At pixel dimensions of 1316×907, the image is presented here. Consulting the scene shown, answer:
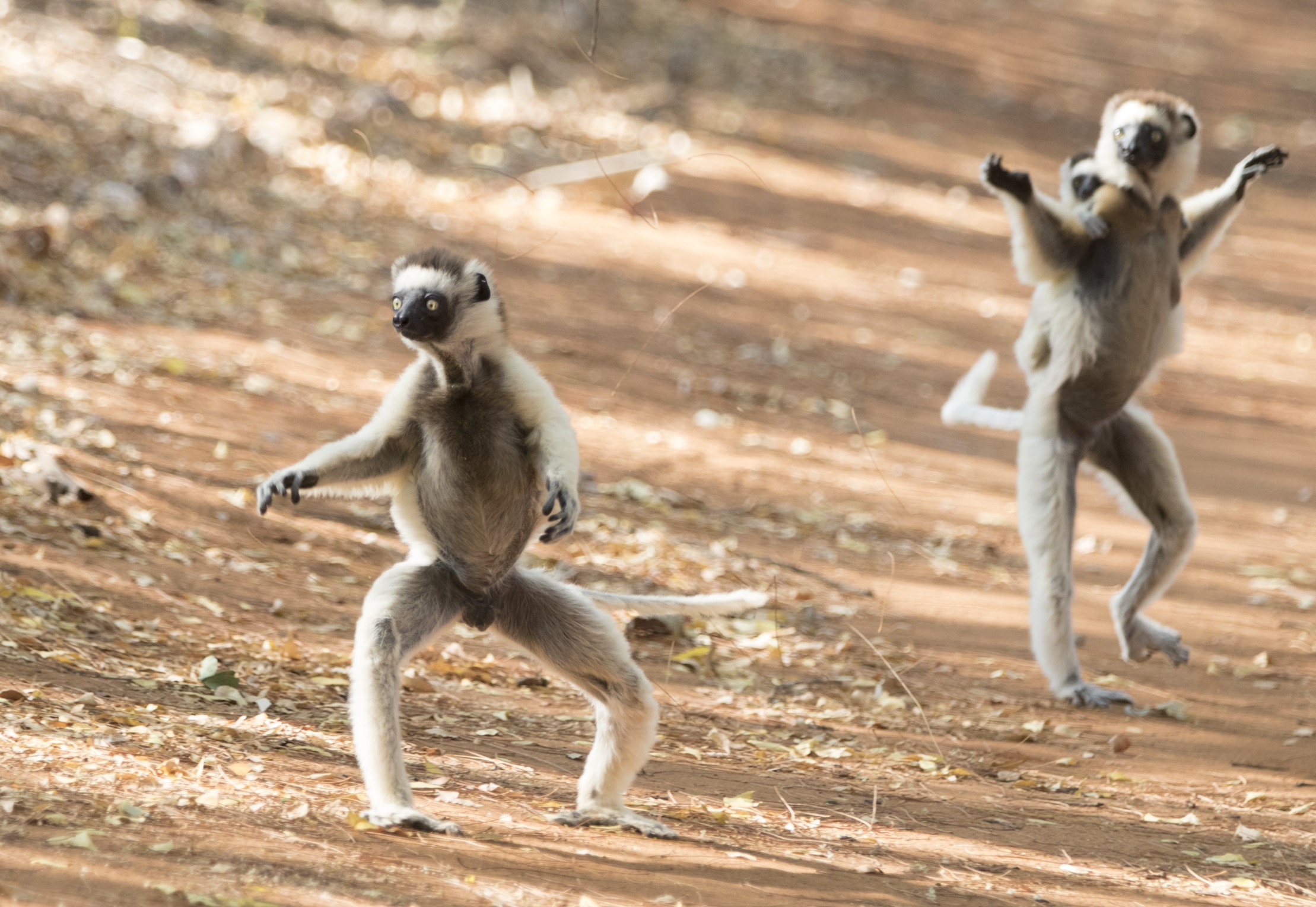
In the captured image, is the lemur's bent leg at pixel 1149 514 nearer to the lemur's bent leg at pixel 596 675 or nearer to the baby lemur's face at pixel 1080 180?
the baby lemur's face at pixel 1080 180

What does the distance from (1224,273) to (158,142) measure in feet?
40.9

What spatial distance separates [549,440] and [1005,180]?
106 inches

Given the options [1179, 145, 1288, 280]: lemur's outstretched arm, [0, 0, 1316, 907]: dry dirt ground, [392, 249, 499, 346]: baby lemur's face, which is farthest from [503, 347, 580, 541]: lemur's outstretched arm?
[1179, 145, 1288, 280]: lemur's outstretched arm

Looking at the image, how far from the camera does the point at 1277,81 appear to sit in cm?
2498

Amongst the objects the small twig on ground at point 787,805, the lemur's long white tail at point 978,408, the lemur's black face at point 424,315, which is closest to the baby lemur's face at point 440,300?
the lemur's black face at point 424,315

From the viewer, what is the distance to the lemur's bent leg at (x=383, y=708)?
3766mm

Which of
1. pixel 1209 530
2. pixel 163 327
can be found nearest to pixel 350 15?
pixel 163 327

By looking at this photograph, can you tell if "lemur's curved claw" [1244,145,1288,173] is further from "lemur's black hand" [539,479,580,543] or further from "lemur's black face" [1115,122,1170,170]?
"lemur's black hand" [539,479,580,543]

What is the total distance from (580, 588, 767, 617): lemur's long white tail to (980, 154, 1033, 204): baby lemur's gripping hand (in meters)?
2.31

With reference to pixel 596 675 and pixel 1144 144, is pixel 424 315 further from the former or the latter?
pixel 1144 144

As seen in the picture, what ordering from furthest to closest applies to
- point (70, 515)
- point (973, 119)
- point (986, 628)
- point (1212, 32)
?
point (1212, 32), point (973, 119), point (986, 628), point (70, 515)

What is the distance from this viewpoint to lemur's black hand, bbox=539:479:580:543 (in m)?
3.75

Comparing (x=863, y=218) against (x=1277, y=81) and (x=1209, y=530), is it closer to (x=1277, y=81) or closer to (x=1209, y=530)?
(x=1209, y=530)

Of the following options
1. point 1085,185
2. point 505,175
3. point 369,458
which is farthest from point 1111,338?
point 369,458
